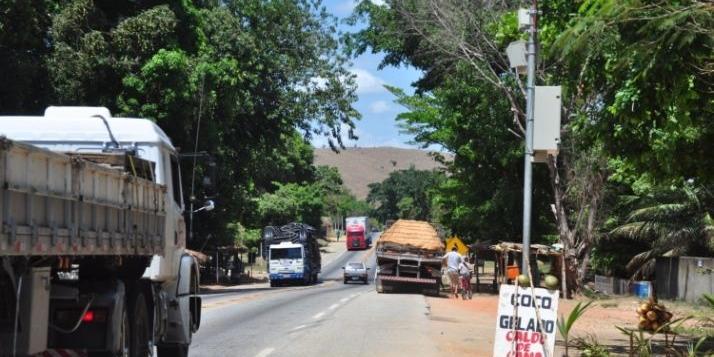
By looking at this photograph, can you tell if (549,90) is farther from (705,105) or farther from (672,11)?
(672,11)

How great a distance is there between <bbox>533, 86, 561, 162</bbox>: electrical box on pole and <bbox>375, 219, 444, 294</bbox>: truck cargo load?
70.2 feet

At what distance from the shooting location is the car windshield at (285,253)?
52.4 meters

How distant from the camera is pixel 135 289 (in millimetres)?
10148

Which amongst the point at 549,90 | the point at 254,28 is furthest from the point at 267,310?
the point at 254,28

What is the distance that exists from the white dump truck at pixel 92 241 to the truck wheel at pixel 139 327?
0.04ft

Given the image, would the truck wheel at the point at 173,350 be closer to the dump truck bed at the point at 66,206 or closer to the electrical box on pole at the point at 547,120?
the dump truck bed at the point at 66,206

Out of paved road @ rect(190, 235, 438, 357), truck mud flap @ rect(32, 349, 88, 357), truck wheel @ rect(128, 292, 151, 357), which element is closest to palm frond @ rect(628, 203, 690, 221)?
paved road @ rect(190, 235, 438, 357)

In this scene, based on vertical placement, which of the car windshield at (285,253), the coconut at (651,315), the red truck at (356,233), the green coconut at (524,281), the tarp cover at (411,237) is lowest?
the red truck at (356,233)

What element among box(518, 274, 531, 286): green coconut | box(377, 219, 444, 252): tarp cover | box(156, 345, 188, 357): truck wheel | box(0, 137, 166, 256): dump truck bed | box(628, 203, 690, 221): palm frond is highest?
box(0, 137, 166, 256): dump truck bed

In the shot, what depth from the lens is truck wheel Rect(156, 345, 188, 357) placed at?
491 inches

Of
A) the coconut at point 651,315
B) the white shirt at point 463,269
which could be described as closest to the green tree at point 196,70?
the white shirt at point 463,269

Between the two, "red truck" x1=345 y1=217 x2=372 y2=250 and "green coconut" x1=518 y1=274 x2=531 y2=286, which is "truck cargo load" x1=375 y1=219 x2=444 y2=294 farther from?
"red truck" x1=345 y1=217 x2=372 y2=250

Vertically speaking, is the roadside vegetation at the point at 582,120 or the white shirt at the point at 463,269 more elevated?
the roadside vegetation at the point at 582,120

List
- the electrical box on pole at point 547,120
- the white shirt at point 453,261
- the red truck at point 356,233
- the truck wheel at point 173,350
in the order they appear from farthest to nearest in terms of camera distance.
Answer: the red truck at point 356,233
the white shirt at point 453,261
the truck wheel at point 173,350
the electrical box on pole at point 547,120
